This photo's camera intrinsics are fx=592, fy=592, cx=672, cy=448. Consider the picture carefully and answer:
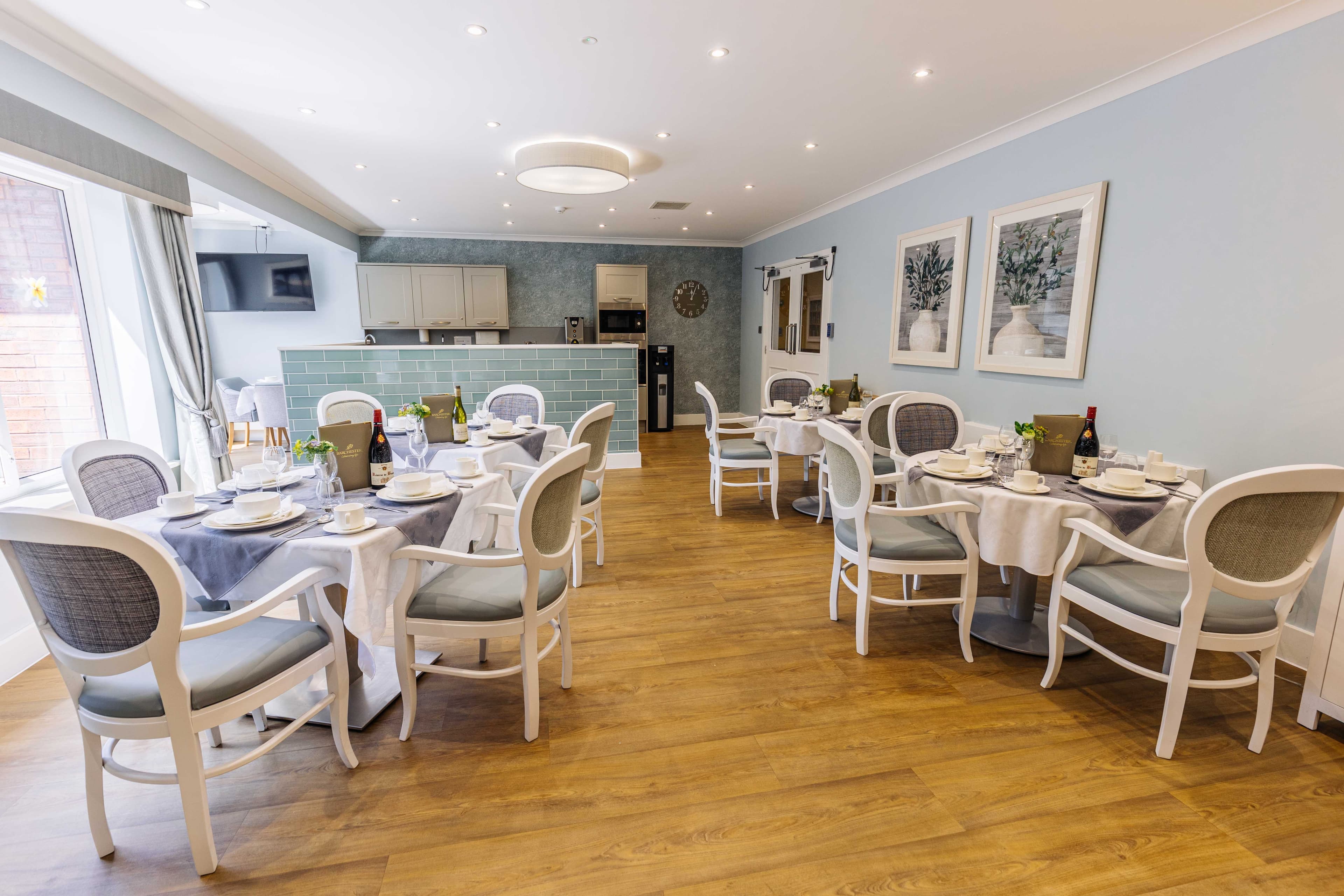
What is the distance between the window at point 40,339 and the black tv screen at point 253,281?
4116mm

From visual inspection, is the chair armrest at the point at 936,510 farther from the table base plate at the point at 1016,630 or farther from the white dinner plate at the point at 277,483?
the white dinner plate at the point at 277,483

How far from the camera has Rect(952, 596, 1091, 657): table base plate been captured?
8.57 ft

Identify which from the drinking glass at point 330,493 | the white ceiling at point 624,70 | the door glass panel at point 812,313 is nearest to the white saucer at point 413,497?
the drinking glass at point 330,493

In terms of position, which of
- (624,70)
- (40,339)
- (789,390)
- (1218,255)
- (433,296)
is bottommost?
Result: (789,390)

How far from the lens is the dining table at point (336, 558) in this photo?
1748 mm

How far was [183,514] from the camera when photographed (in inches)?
75.4

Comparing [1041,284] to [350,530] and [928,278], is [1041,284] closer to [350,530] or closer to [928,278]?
[928,278]

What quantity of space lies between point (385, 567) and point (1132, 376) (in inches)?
147

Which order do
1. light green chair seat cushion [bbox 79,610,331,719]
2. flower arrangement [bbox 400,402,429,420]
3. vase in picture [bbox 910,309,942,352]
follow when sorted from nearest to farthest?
light green chair seat cushion [bbox 79,610,331,719] < flower arrangement [bbox 400,402,429,420] < vase in picture [bbox 910,309,942,352]

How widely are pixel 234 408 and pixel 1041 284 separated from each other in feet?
27.6

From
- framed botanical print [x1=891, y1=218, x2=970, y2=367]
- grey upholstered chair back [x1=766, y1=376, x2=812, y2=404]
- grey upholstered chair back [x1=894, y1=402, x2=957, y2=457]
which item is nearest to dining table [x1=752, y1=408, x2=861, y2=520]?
grey upholstered chair back [x1=894, y1=402, x2=957, y2=457]

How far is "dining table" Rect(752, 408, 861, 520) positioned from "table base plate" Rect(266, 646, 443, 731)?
112 inches

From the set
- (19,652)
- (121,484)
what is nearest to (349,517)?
(121,484)

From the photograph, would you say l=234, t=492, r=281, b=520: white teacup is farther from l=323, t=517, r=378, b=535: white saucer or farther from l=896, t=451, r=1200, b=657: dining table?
l=896, t=451, r=1200, b=657: dining table
